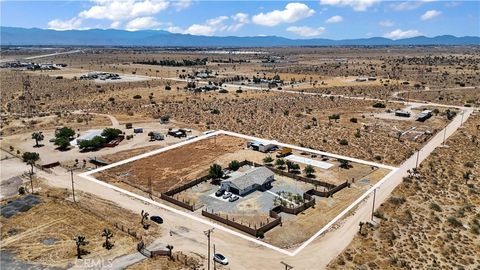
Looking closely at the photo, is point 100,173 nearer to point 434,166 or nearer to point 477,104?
point 434,166

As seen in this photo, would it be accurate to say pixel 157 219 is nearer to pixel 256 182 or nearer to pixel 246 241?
pixel 246 241

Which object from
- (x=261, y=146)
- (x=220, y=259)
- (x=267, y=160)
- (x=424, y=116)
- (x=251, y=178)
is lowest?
(x=220, y=259)

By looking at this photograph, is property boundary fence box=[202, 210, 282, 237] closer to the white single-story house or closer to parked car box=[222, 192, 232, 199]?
parked car box=[222, 192, 232, 199]

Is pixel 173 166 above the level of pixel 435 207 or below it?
below

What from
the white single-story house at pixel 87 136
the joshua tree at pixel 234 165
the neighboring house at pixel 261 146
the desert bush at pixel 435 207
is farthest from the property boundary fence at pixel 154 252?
the white single-story house at pixel 87 136

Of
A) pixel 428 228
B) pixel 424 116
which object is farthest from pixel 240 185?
pixel 424 116

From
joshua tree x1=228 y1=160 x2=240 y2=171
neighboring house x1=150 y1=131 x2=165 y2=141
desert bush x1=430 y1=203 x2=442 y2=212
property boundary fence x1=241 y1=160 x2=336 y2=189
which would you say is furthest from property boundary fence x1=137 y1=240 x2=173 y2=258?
neighboring house x1=150 y1=131 x2=165 y2=141
